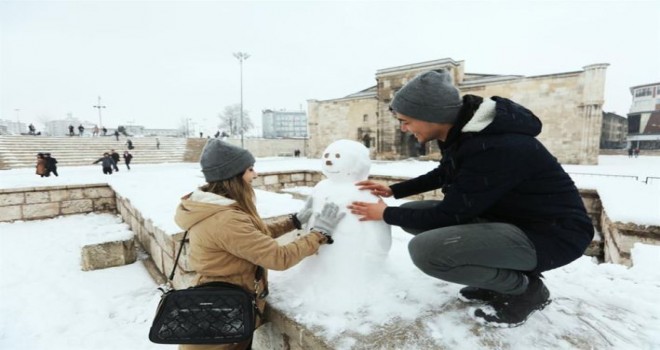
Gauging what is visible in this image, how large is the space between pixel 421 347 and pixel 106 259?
407cm

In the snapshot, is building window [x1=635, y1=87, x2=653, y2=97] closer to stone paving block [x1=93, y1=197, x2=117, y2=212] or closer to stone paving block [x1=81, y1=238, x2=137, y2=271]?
stone paving block [x1=93, y1=197, x2=117, y2=212]

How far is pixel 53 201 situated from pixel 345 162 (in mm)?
7243

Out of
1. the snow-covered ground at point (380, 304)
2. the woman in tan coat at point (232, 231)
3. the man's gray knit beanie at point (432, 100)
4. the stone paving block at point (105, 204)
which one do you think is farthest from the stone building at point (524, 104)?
the woman in tan coat at point (232, 231)

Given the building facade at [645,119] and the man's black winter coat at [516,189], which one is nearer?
the man's black winter coat at [516,189]

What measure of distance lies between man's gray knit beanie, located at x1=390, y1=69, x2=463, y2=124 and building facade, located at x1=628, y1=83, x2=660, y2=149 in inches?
1638

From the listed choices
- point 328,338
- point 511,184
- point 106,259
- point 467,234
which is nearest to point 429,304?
point 467,234

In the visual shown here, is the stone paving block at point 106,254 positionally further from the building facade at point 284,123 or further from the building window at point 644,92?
the building facade at point 284,123

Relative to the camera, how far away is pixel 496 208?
1.78 metres

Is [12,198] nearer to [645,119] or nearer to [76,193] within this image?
[76,193]

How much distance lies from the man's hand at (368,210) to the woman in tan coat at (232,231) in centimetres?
13

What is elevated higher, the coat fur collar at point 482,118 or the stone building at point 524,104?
the stone building at point 524,104

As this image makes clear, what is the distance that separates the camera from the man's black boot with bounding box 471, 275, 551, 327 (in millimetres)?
1687

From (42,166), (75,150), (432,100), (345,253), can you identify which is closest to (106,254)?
(345,253)

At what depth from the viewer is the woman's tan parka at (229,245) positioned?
5.95 ft
